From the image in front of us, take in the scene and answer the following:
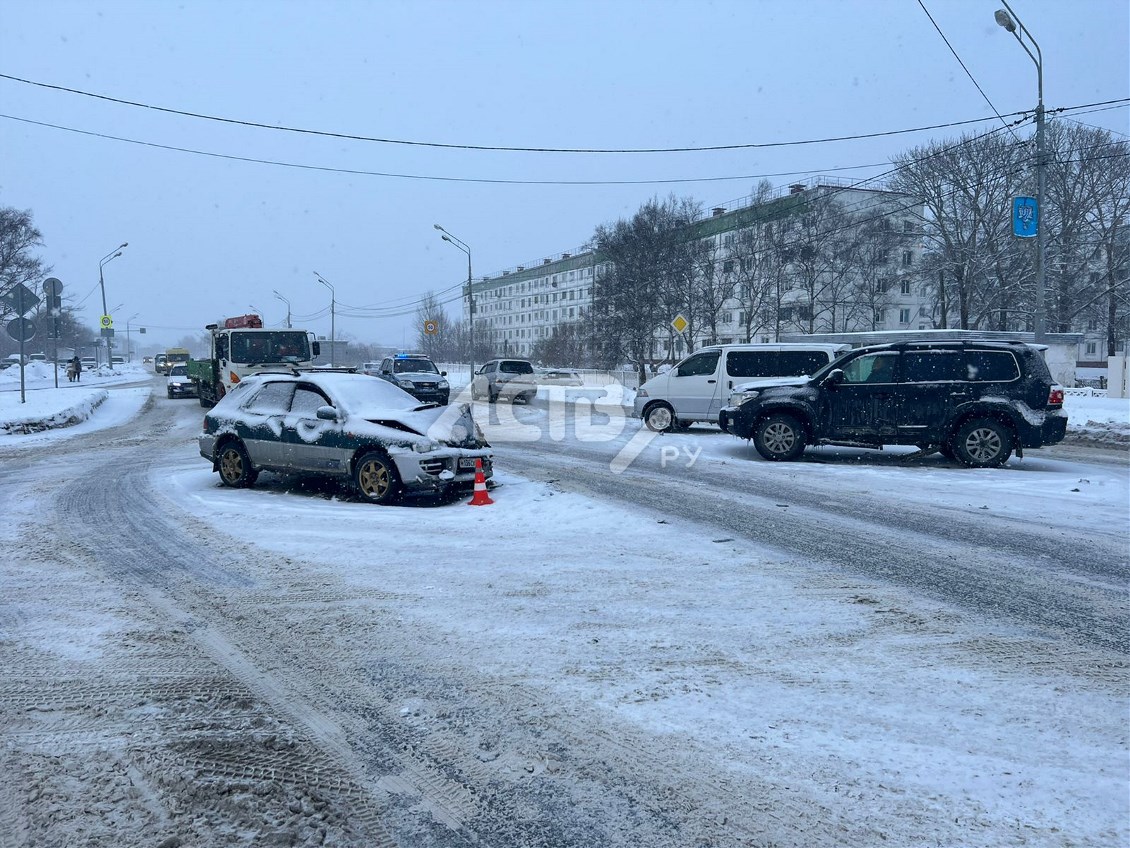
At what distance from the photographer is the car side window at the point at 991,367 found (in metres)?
11.9

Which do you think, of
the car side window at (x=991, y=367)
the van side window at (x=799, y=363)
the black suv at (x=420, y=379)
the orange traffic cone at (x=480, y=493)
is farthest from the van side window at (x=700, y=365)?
the black suv at (x=420, y=379)

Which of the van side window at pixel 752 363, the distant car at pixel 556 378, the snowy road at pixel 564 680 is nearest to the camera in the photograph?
the snowy road at pixel 564 680

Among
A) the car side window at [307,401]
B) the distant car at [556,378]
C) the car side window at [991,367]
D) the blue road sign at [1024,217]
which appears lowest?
the car side window at [307,401]

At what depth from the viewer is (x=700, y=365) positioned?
17.5 m

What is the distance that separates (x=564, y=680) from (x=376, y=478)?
18.1ft

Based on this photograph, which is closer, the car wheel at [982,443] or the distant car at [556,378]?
the car wheel at [982,443]

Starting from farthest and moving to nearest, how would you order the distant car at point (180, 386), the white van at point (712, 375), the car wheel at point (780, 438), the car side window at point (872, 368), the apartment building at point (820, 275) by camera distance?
the apartment building at point (820, 275)
the distant car at point (180, 386)
the white van at point (712, 375)
the car wheel at point (780, 438)
the car side window at point (872, 368)

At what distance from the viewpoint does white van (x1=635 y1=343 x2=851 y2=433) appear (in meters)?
16.6

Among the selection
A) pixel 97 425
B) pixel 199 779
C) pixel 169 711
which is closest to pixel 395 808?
pixel 199 779

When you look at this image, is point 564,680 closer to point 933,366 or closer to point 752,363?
point 933,366

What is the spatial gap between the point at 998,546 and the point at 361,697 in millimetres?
5869

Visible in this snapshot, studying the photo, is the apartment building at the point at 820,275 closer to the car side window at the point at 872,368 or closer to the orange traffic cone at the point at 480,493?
the car side window at the point at 872,368

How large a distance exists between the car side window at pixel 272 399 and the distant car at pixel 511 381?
19.3m

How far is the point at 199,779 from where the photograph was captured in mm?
3199
